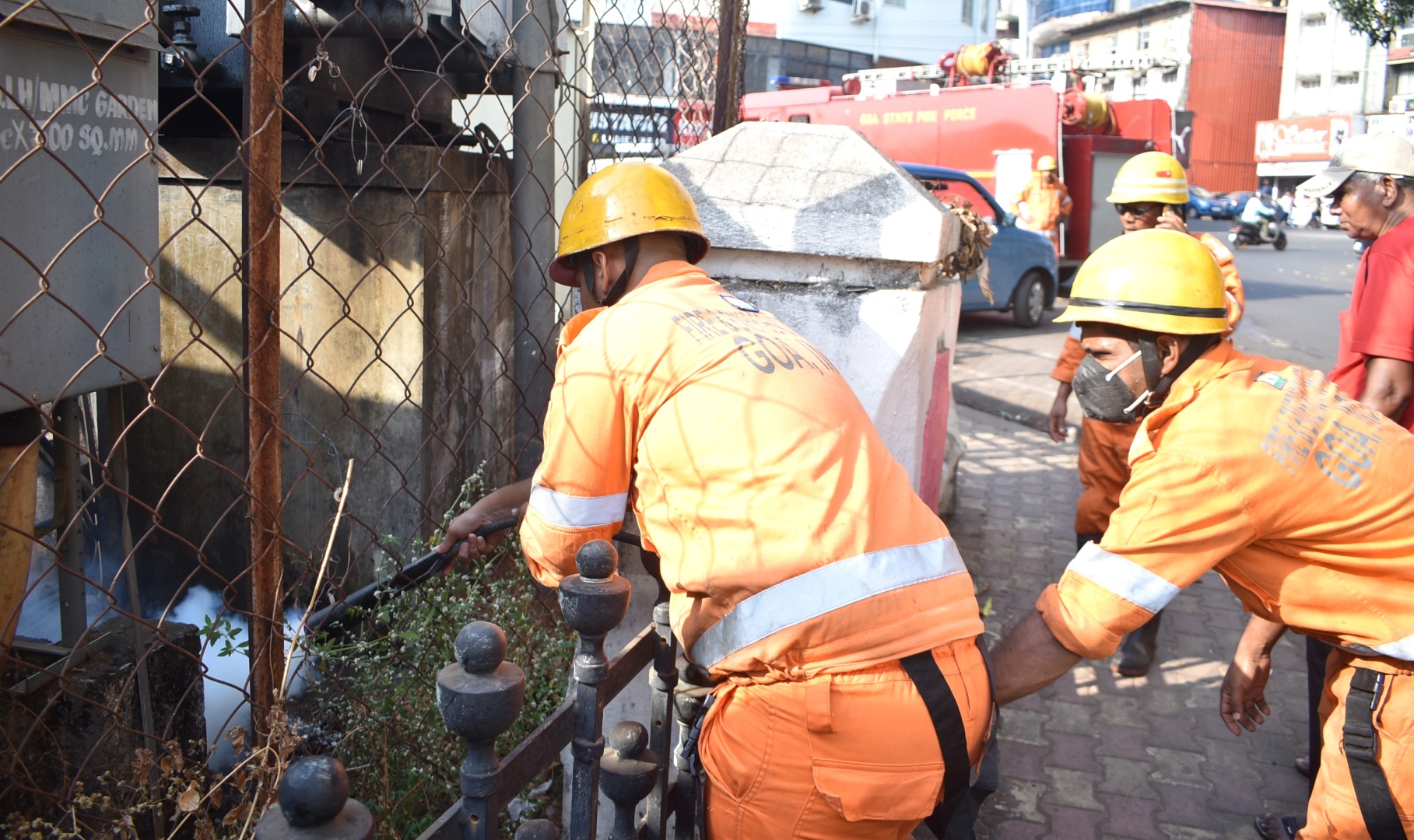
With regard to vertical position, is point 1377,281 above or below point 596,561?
above

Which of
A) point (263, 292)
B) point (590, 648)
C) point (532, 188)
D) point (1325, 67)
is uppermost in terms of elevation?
point (1325, 67)

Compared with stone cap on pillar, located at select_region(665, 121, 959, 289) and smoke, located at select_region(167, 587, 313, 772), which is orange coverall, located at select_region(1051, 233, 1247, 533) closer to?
stone cap on pillar, located at select_region(665, 121, 959, 289)

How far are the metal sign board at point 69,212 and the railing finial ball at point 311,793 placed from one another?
3.79 feet

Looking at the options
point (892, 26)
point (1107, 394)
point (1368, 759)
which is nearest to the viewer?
point (1368, 759)

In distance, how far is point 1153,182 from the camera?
4.21m

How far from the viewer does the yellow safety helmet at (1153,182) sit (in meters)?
4.19

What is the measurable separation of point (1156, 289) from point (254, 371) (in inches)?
70.4

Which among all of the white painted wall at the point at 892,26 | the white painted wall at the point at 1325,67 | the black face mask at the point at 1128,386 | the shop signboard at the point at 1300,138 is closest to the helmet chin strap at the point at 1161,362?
the black face mask at the point at 1128,386

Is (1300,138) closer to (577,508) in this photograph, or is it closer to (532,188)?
(532,188)

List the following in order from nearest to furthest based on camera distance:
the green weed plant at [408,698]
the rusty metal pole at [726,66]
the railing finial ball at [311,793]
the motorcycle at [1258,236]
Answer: the railing finial ball at [311,793]
the green weed plant at [408,698]
the rusty metal pole at [726,66]
the motorcycle at [1258,236]

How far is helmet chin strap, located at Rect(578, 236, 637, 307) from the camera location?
2.02 m

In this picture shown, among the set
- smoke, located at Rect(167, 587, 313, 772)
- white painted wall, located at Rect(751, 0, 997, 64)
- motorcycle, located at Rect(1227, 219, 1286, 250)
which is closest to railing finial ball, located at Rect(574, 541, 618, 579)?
smoke, located at Rect(167, 587, 313, 772)

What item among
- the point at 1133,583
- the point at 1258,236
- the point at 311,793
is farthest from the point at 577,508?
the point at 1258,236

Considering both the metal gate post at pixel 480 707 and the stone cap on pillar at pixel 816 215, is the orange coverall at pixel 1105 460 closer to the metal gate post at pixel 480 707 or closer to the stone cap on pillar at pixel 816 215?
the stone cap on pillar at pixel 816 215
